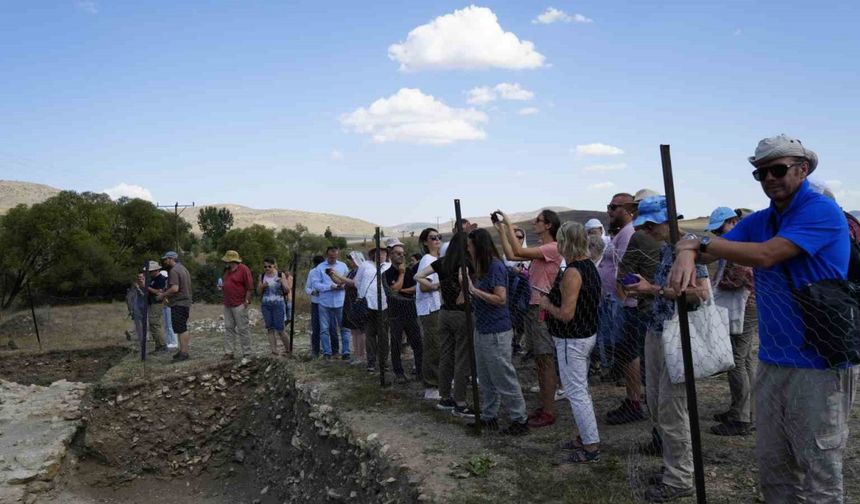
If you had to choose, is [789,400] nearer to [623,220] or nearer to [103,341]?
[623,220]

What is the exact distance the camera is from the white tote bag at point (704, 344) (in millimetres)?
3863

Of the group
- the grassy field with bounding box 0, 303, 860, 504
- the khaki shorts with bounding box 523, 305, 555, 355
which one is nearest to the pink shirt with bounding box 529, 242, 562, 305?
the khaki shorts with bounding box 523, 305, 555, 355

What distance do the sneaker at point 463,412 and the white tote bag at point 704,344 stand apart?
9.53ft

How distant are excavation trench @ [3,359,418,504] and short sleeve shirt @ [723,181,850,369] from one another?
19.5 ft

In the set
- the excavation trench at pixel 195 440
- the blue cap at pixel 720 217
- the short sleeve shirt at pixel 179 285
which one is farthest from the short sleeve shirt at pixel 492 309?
the short sleeve shirt at pixel 179 285

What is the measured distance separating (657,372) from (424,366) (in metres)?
3.62

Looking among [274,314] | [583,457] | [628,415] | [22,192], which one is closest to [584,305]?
[583,457]

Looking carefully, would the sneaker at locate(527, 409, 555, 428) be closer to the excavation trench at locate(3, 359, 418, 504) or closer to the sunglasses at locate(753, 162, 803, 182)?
the excavation trench at locate(3, 359, 418, 504)

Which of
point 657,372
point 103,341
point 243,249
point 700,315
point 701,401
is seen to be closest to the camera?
point 700,315

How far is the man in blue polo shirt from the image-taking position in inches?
111

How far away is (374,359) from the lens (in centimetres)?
912

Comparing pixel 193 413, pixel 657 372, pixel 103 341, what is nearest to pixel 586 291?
pixel 657 372

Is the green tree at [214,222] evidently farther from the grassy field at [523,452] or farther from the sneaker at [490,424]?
the sneaker at [490,424]

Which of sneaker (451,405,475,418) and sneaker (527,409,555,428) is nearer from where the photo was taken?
sneaker (527,409,555,428)
